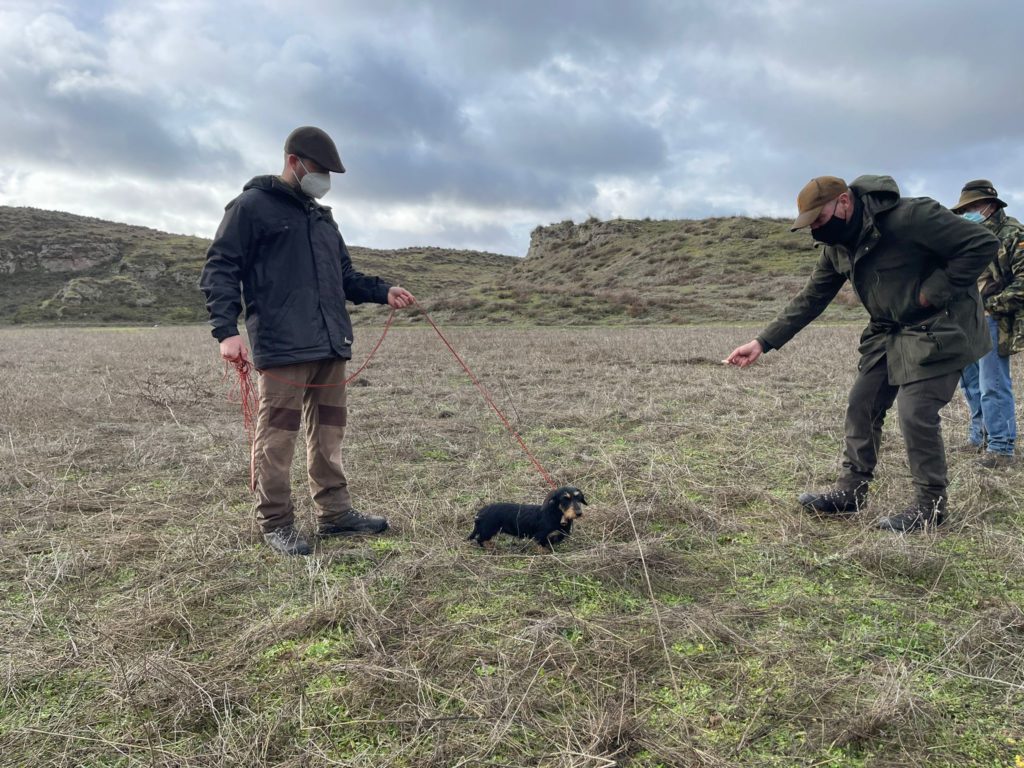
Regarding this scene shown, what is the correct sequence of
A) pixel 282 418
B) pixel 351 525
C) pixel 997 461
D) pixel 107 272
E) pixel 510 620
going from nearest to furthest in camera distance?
pixel 510 620 → pixel 282 418 → pixel 351 525 → pixel 997 461 → pixel 107 272

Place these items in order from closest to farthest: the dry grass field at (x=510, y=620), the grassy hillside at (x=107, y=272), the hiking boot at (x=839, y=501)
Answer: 1. the dry grass field at (x=510, y=620)
2. the hiking boot at (x=839, y=501)
3. the grassy hillside at (x=107, y=272)

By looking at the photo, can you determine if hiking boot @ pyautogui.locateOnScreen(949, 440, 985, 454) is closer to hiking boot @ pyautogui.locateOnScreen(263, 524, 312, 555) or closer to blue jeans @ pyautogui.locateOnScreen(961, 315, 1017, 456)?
blue jeans @ pyautogui.locateOnScreen(961, 315, 1017, 456)

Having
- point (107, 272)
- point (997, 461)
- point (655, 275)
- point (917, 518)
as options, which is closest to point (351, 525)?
point (917, 518)

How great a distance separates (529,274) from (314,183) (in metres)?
43.1

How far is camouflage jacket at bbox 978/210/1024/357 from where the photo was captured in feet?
15.9

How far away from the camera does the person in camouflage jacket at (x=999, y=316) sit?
480 cm

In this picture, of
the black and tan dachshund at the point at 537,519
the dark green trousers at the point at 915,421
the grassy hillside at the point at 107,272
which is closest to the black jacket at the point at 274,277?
the black and tan dachshund at the point at 537,519

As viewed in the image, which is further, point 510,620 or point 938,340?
point 938,340

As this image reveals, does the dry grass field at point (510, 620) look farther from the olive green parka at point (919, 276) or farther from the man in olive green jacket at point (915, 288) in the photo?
the olive green parka at point (919, 276)

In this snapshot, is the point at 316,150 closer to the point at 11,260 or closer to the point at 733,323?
the point at 733,323

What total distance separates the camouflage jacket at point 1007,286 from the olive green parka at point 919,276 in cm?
189

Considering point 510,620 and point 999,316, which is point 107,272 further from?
point 999,316

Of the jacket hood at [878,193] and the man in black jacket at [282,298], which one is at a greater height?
the jacket hood at [878,193]

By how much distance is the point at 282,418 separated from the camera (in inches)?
139
